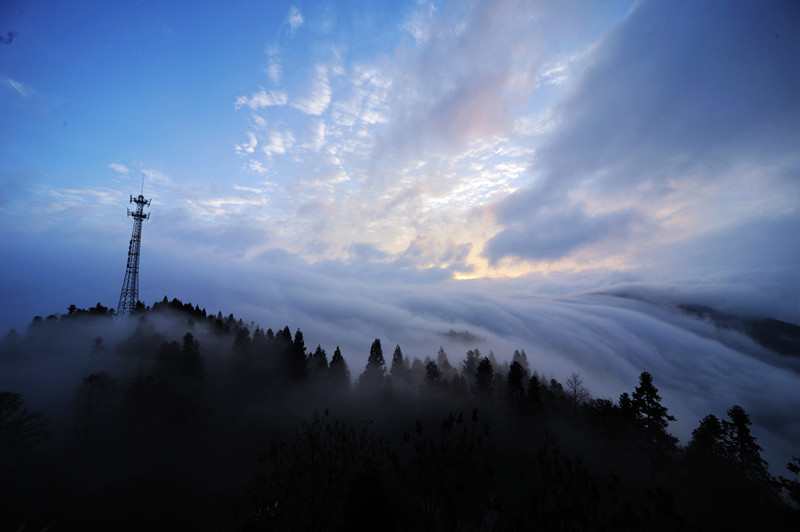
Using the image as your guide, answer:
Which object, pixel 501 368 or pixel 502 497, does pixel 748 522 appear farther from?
pixel 501 368

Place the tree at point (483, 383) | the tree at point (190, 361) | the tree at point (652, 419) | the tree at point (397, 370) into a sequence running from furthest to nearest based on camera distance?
the tree at point (397, 370) → the tree at point (483, 383) → the tree at point (190, 361) → the tree at point (652, 419)

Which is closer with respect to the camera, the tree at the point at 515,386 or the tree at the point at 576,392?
the tree at the point at 576,392

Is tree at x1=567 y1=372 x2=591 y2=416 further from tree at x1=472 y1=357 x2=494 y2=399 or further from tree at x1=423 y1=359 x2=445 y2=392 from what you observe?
tree at x1=423 y1=359 x2=445 y2=392

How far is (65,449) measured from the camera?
4794cm

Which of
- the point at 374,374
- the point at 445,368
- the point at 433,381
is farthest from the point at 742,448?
the point at 445,368

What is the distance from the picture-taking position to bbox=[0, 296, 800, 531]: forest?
78.0ft

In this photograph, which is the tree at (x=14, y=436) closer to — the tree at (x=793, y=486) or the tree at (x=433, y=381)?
the tree at (x=433, y=381)

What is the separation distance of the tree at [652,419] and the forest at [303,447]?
0.24m

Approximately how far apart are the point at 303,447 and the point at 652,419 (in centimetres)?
5185

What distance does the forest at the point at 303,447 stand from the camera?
2377 cm

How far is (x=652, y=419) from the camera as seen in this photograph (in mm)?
→ 45500

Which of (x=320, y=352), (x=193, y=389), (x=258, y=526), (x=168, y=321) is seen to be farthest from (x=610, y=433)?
(x=168, y=321)

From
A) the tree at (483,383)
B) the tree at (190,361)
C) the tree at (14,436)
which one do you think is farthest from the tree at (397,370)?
the tree at (14,436)

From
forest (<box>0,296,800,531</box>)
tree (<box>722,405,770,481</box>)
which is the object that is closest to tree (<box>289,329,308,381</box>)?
forest (<box>0,296,800,531</box>)
